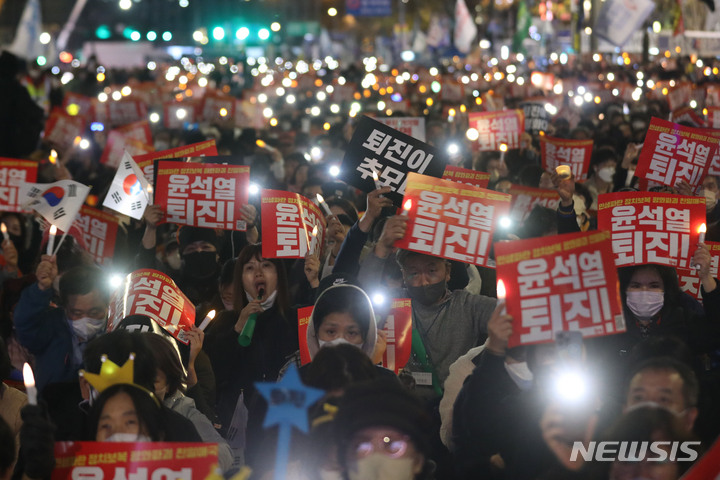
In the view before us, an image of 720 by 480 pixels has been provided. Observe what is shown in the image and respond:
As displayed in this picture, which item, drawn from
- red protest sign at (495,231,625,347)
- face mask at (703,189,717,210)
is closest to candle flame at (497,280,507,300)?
red protest sign at (495,231,625,347)

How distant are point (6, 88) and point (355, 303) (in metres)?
10.2

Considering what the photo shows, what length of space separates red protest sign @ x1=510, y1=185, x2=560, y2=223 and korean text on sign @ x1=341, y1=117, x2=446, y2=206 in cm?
271

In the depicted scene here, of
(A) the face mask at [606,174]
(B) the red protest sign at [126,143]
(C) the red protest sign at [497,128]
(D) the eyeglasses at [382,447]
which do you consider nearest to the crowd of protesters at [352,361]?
(D) the eyeglasses at [382,447]

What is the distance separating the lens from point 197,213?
7.64 m

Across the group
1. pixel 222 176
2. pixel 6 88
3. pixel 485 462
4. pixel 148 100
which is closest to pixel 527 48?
pixel 148 100

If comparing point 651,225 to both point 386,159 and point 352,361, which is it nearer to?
point 386,159

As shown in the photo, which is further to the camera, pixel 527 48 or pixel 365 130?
pixel 527 48

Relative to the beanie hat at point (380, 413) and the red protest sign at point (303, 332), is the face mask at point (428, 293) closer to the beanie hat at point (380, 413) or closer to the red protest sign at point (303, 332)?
the red protest sign at point (303, 332)

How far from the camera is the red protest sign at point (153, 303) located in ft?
18.7

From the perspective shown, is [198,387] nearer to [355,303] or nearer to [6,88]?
[355,303]

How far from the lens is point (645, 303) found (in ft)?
18.2

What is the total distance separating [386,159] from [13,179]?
11.7 feet

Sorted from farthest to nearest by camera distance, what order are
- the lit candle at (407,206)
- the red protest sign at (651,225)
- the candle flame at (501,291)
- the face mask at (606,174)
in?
the face mask at (606,174) < the lit candle at (407,206) < the red protest sign at (651,225) < the candle flame at (501,291)

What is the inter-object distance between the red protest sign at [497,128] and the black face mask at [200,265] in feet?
21.2
